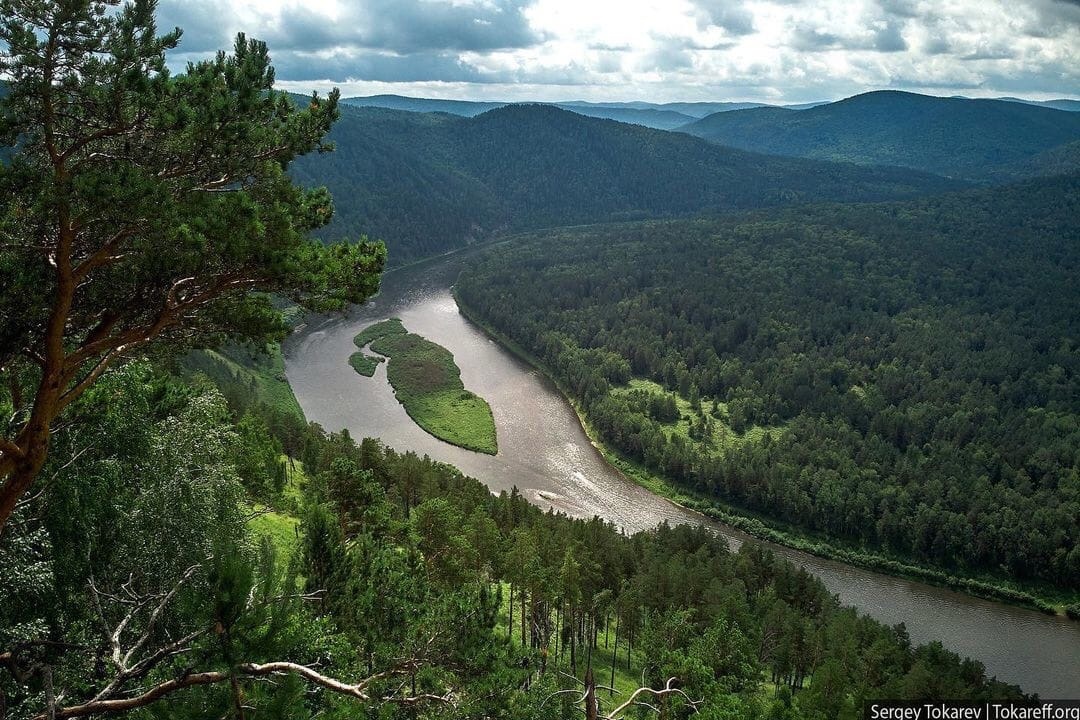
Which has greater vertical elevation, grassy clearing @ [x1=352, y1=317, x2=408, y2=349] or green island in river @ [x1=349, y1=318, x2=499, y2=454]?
grassy clearing @ [x1=352, y1=317, x2=408, y2=349]

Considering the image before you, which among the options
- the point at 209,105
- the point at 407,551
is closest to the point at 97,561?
the point at 209,105

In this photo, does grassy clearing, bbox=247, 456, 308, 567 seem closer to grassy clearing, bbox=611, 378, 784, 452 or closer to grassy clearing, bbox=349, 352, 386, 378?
grassy clearing, bbox=349, 352, 386, 378

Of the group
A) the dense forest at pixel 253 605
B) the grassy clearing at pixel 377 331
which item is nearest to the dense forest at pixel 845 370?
the grassy clearing at pixel 377 331

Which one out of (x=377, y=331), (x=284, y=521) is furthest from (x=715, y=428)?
(x=284, y=521)

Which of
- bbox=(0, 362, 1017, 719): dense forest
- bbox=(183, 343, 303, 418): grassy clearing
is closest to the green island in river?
bbox=(183, 343, 303, 418): grassy clearing

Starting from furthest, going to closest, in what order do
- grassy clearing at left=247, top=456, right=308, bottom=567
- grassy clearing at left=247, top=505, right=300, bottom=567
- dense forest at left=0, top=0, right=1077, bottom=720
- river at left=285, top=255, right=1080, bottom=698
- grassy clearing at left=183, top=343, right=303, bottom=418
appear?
grassy clearing at left=183, top=343, right=303, bottom=418
river at left=285, top=255, right=1080, bottom=698
grassy clearing at left=247, top=505, right=300, bottom=567
grassy clearing at left=247, top=456, right=308, bottom=567
dense forest at left=0, top=0, right=1077, bottom=720
